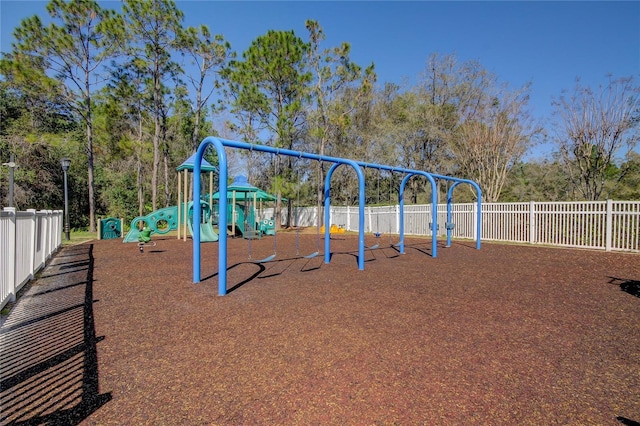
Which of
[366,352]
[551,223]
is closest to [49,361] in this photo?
[366,352]

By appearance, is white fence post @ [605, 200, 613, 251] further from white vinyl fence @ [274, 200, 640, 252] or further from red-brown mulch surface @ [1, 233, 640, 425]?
red-brown mulch surface @ [1, 233, 640, 425]

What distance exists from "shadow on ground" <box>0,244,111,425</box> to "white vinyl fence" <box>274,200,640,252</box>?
27.4 ft

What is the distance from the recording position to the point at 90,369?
2.57 m

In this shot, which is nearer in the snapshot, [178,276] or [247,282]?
[247,282]

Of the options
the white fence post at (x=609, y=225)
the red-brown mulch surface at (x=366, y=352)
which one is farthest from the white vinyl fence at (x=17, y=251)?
the white fence post at (x=609, y=225)

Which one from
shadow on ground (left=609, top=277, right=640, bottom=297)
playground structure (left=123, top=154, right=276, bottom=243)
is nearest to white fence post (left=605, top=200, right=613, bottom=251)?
shadow on ground (left=609, top=277, right=640, bottom=297)

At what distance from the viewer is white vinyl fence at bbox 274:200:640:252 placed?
10289mm

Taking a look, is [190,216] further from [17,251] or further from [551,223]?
[551,223]

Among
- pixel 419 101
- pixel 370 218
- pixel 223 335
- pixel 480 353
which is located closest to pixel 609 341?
pixel 480 353

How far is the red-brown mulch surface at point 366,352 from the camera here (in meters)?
2.09

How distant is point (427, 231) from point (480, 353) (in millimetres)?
14329

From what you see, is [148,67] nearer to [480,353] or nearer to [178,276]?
[178,276]

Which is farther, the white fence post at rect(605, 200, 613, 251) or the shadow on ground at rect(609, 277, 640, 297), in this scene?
the white fence post at rect(605, 200, 613, 251)

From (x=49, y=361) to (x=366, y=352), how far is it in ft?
8.51
